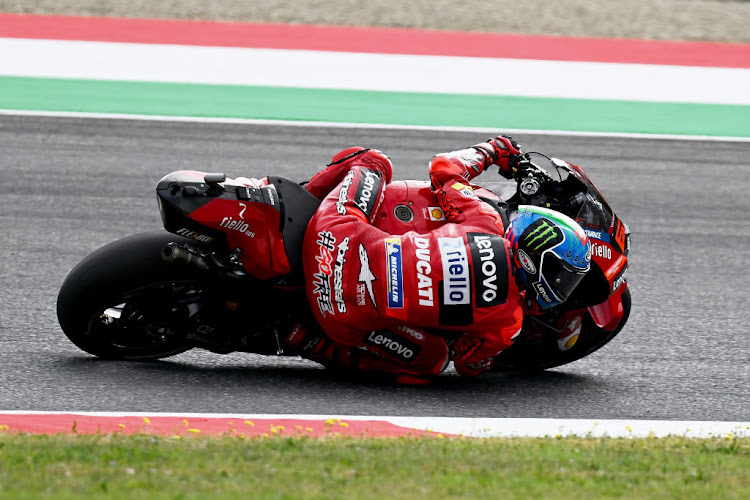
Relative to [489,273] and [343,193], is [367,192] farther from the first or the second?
[489,273]

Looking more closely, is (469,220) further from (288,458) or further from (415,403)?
(288,458)

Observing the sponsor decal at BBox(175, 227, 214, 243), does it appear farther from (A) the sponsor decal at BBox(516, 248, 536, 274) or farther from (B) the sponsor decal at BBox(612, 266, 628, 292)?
(B) the sponsor decal at BBox(612, 266, 628, 292)

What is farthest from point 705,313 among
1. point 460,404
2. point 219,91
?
point 219,91

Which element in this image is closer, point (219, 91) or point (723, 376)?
point (723, 376)

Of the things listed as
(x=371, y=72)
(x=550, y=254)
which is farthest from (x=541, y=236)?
(x=371, y=72)

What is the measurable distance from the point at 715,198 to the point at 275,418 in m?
6.07

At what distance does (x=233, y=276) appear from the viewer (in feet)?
18.5

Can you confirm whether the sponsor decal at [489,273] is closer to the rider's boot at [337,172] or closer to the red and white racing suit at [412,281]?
the red and white racing suit at [412,281]

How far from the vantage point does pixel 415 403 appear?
577cm

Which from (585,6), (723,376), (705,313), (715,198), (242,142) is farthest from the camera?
(585,6)

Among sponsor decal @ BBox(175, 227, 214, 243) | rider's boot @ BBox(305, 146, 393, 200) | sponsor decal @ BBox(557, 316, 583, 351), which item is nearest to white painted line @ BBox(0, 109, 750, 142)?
rider's boot @ BBox(305, 146, 393, 200)

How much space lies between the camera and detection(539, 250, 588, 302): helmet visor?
17.9 ft

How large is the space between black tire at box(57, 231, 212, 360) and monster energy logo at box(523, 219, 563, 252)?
166 cm

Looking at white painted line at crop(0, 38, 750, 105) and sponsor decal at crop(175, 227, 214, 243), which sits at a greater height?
white painted line at crop(0, 38, 750, 105)
